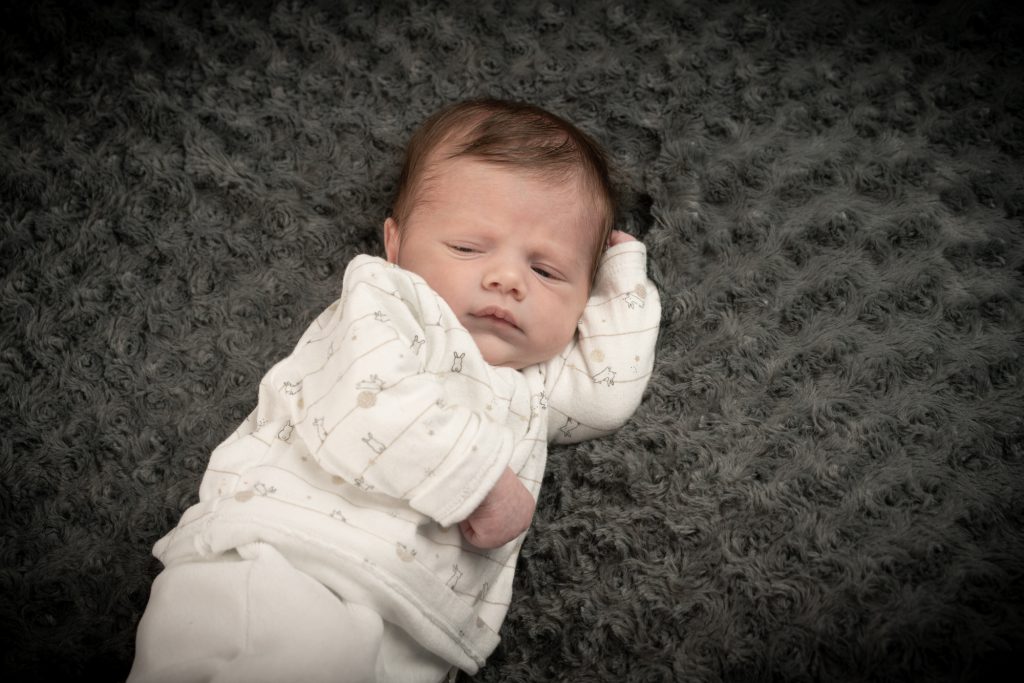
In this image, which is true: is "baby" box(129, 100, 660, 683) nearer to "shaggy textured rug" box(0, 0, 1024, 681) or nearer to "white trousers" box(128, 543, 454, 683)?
"white trousers" box(128, 543, 454, 683)

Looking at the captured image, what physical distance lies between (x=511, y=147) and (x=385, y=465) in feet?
2.36

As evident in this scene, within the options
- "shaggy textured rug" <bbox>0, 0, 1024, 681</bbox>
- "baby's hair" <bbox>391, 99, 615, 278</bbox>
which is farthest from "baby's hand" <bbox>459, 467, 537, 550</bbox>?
"baby's hair" <bbox>391, 99, 615, 278</bbox>

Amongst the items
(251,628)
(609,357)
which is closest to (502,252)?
(609,357)

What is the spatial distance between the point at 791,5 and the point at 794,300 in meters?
0.81

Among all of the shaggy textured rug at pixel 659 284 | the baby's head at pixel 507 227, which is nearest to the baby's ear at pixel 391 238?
the baby's head at pixel 507 227

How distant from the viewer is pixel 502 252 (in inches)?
59.1

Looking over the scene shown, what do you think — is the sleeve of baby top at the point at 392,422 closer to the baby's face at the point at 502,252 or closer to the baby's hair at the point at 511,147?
the baby's face at the point at 502,252

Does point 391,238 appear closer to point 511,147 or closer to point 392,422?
point 511,147

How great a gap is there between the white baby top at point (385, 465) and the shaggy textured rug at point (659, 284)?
0.18 meters

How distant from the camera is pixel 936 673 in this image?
119cm

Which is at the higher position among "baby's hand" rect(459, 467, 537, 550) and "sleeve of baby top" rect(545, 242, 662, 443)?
"sleeve of baby top" rect(545, 242, 662, 443)

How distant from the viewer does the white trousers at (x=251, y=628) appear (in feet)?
3.76

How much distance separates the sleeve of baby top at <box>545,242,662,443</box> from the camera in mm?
1579

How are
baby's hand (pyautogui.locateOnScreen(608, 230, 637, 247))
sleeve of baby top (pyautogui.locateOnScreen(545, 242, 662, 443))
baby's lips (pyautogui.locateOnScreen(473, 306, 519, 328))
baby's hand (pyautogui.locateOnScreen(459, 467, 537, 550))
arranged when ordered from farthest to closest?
baby's hand (pyautogui.locateOnScreen(608, 230, 637, 247))
sleeve of baby top (pyautogui.locateOnScreen(545, 242, 662, 443))
baby's lips (pyautogui.locateOnScreen(473, 306, 519, 328))
baby's hand (pyautogui.locateOnScreen(459, 467, 537, 550))
